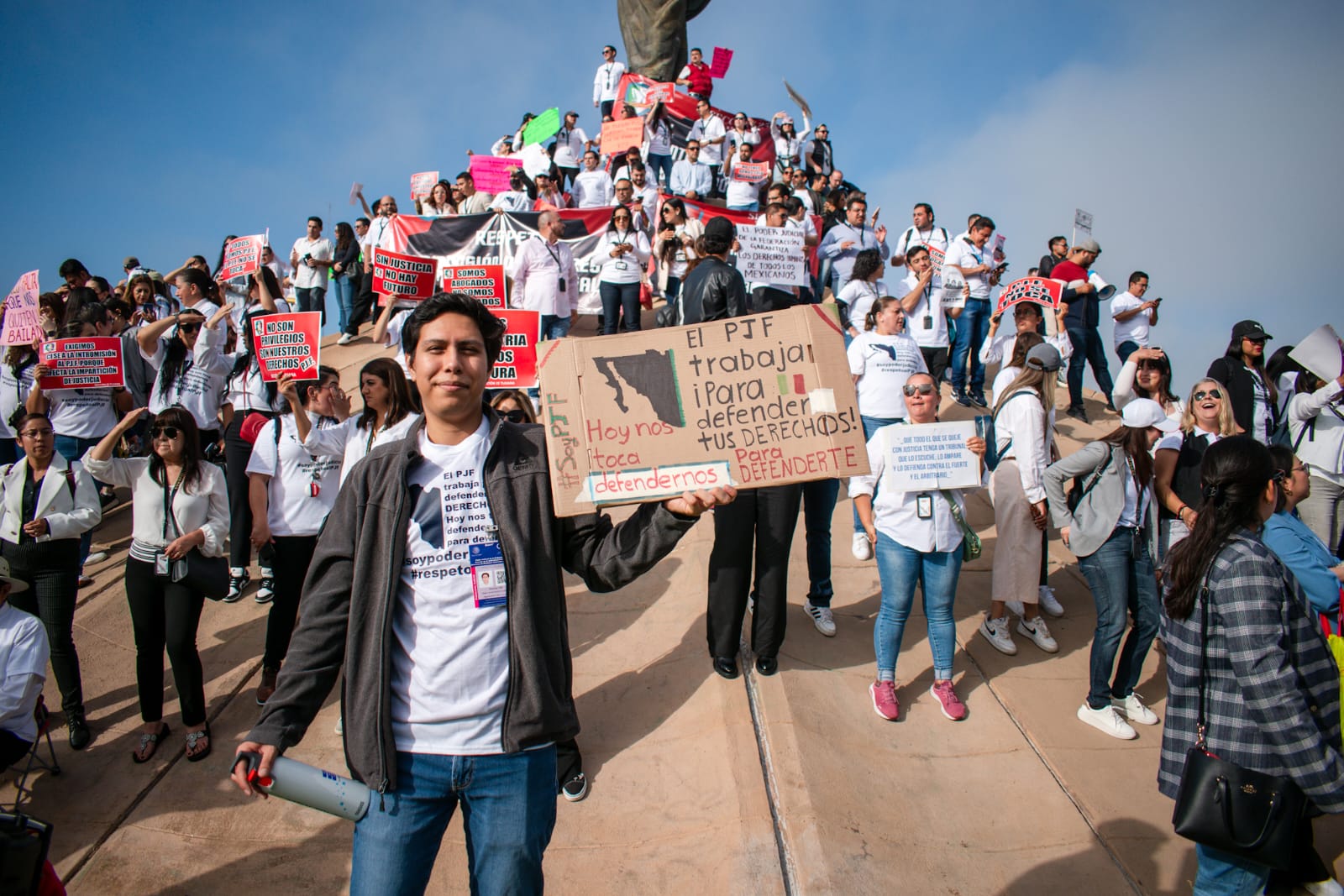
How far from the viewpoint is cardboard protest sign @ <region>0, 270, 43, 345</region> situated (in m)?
6.83

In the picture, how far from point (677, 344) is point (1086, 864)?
130 inches

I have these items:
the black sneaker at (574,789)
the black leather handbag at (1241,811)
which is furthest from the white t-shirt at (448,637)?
the black leather handbag at (1241,811)

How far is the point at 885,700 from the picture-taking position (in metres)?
4.43

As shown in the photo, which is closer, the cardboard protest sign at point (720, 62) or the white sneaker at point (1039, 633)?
the white sneaker at point (1039, 633)

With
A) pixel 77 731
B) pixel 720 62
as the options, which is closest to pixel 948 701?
pixel 77 731

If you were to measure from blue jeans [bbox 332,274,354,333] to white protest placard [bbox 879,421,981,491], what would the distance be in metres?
11.2

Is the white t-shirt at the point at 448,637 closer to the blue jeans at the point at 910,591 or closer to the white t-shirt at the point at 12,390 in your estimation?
the blue jeans at the point at 910,591

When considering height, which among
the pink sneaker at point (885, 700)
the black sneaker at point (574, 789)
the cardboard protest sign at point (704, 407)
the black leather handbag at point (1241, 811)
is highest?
the cardboard protest sign at point (704, 407)

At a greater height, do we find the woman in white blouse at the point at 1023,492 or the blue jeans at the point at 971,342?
the blue jeans at the point at 971,342

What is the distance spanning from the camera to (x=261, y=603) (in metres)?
6.23

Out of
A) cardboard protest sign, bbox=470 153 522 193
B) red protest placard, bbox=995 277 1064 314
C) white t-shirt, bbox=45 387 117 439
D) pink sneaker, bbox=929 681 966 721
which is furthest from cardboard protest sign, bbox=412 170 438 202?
pink sneaker, bbox=929 681 966 721

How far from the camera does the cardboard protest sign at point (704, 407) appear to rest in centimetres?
213

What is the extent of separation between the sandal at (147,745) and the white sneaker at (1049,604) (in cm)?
640

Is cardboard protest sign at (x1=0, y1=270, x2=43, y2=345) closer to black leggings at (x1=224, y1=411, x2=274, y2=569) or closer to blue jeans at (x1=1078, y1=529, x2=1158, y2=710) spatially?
black leggings at (x1=224, y1=411, x2=274, y2=569)
